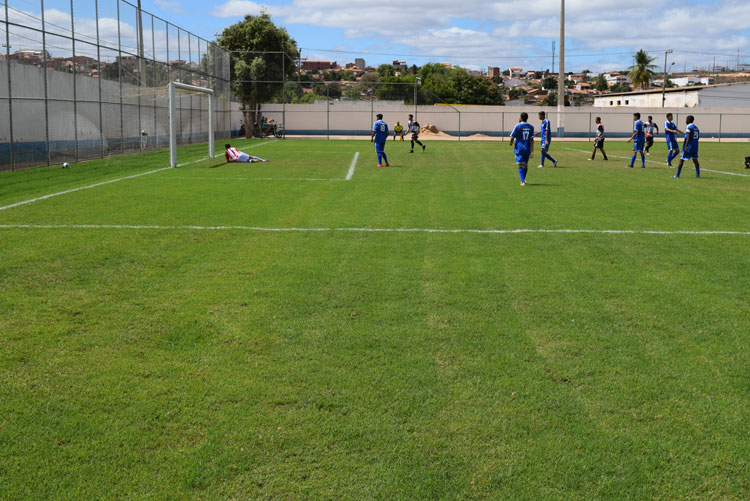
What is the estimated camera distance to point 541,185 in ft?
57.3

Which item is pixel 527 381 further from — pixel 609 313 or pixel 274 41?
pixel 274 41

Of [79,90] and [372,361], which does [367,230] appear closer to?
[372,361]

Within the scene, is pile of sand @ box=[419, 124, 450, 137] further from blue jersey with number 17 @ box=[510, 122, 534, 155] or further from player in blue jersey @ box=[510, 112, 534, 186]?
blue jersey with number 17 @ box=[510, 122, 534, 155]

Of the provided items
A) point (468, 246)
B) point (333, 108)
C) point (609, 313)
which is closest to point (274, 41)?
point (333, 108)

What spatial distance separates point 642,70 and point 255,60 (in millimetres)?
74563

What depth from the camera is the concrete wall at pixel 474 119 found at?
62.2m

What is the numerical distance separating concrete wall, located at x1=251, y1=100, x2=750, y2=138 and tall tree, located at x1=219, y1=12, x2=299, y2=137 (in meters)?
10.0

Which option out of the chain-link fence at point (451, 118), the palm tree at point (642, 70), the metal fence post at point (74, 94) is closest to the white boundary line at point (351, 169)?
the metal fence post at point (74, 94)

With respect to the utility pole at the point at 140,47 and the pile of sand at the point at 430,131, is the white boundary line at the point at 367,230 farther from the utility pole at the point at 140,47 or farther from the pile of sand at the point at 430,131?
the pile of sand at the point at 430,131

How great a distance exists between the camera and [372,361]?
4.80m

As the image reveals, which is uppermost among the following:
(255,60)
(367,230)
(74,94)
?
(255,60)

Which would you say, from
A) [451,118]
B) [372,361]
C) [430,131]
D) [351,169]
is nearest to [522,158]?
[351,169]

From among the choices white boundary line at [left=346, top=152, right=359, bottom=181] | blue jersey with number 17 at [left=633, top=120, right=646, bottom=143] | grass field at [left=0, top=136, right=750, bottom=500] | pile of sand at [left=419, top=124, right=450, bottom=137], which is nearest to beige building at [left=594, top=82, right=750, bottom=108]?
pile of sand at [left=419, top=124, right=450, bottom=137]

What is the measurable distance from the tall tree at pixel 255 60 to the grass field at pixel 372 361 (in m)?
40.8
